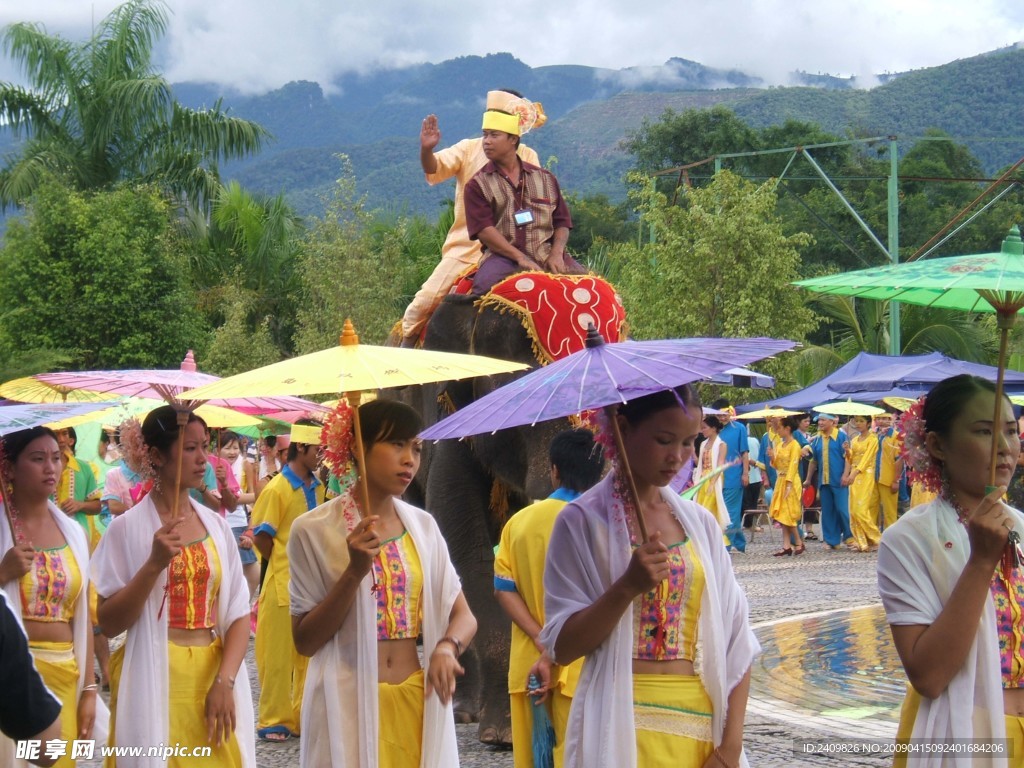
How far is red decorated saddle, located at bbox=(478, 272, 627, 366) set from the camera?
8.83 m

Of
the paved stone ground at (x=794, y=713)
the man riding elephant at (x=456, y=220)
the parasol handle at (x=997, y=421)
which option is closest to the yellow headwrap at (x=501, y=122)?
the man riding elephant at (x=456, y=220)

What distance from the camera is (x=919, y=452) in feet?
14.5

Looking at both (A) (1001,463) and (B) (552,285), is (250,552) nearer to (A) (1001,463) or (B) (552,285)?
(B) (552,285)

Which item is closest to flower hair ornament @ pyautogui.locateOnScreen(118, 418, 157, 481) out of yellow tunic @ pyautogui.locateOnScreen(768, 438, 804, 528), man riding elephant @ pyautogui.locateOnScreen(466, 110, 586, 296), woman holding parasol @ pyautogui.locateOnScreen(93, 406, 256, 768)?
woman holding parasol @ pyautogui.locateOnScreen(93, 406, 256, 768)

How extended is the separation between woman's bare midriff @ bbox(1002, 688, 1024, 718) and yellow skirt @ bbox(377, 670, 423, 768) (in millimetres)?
1920

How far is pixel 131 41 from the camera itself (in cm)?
4047

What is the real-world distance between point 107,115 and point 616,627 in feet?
125

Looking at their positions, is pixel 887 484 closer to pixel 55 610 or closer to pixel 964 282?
pixel 55 610

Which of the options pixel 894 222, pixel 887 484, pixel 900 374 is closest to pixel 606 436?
pixel 900 374

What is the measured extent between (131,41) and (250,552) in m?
31.8

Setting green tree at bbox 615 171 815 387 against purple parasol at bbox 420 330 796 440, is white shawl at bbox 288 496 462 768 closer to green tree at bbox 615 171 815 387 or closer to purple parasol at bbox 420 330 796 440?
purple parasol at bbox 420 330 796 440

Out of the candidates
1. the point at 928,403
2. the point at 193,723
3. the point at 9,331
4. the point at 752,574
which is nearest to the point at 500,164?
the point at 193,723

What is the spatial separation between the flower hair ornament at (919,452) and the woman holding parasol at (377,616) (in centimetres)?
161

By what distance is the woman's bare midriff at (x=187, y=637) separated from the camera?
590 cm
